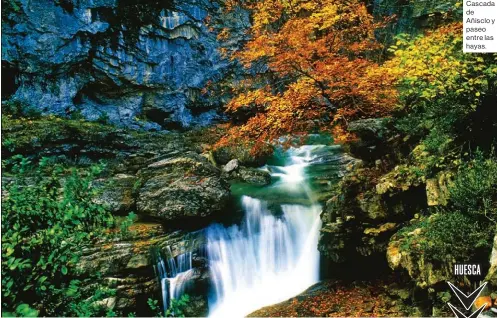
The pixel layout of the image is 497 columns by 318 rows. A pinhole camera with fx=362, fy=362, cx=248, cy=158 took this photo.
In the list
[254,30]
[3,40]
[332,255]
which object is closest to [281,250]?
[332,255]

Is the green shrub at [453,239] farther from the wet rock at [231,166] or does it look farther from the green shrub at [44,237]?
the wet rock at [231,166]

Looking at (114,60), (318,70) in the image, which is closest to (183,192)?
(318,70)

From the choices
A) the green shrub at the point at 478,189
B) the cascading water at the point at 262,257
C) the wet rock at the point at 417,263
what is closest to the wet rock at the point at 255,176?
the cascading water at the point at 262,257

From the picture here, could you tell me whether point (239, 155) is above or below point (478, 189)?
above

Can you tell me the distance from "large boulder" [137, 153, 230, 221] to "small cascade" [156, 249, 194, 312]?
3.26 ft

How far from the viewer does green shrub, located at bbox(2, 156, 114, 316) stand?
263 centimetres

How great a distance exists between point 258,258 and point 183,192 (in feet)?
7.67

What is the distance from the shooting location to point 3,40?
1071cm

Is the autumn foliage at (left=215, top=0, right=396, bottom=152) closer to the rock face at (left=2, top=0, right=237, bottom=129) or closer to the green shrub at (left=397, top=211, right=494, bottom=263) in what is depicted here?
the rock face at (left=2, top=0, right=237, bottom=129)

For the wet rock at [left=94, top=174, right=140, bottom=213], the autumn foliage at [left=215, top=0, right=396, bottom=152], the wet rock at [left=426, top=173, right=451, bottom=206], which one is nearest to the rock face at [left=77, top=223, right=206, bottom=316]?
the wet rock at [left=94, top=174, right=140, bottom=213]

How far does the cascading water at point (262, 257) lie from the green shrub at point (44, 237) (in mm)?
5224

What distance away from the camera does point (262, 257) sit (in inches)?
335

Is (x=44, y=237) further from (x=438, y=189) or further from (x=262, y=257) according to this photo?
(x=262, y=257)

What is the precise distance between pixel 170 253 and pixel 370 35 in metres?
8.88
